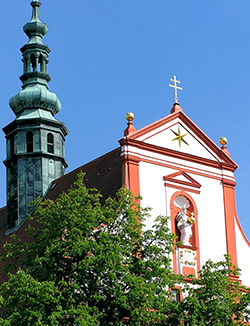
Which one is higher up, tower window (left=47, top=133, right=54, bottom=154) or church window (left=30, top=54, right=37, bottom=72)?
church window (left=30, top=54, right=37, bottom=72)

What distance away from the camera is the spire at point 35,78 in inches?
1929

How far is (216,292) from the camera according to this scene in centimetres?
3309

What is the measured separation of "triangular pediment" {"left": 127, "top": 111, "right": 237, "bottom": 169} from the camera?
39938 mm

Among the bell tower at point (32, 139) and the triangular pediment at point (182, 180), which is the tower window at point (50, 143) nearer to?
the bell tower at point (32, 139)

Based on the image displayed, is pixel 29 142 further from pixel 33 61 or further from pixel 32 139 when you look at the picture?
pixel 33 61

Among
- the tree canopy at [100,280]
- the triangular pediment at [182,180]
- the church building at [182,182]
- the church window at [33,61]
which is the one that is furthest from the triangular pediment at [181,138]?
the church window at [33,61]

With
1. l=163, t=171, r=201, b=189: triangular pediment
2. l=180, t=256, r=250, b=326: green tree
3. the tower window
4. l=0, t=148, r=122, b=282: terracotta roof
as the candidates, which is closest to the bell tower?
the tower window

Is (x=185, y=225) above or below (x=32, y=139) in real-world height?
below

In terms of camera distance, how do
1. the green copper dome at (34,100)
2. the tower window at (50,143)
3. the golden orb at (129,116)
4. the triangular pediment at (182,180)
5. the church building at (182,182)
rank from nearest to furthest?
the church building at (182,182), the triangular pediment at (182,180), the golden orb at (129,116), the tower window at (50,143), the green copper dome at (34,100)

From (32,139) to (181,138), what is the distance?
963cm

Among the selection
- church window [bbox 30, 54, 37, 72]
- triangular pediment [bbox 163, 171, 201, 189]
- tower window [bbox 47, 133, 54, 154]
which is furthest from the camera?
church window [bbox 30, 54, 37, 72]

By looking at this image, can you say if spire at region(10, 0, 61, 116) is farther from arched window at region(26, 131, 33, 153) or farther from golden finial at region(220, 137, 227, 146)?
golden finial at region(220, 137, 227, 146)

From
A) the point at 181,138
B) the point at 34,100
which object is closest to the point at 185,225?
the point at 181,138

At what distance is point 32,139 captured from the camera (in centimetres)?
4806
